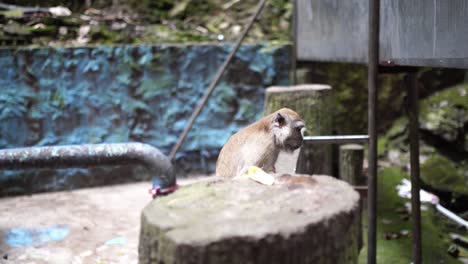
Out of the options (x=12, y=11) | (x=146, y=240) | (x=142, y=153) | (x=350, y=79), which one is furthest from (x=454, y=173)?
(x=12, y=11)

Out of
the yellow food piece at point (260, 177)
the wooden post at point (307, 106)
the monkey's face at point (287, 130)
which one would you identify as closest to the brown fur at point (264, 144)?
the monkey's face at point (287, 130)

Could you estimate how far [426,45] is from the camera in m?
2.67

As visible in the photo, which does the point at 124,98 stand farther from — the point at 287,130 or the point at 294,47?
the point at 287,130

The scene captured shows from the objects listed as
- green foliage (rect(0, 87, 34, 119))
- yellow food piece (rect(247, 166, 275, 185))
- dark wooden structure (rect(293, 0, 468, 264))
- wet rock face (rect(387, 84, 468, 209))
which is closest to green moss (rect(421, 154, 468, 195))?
wet rock face (rect(387, 84, 468, 209))

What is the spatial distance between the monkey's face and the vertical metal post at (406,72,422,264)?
811mm

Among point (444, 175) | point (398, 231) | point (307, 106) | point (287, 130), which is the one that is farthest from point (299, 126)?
point (444, 175)

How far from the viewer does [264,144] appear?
10.4 feet

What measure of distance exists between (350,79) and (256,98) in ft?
5.12

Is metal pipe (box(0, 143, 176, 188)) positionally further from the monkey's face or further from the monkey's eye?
the monkey's eye

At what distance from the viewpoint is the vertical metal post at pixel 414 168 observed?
10.7ft

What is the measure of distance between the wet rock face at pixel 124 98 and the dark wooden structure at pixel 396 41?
2.04 meters

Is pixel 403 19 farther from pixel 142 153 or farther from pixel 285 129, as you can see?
pixel 142 153

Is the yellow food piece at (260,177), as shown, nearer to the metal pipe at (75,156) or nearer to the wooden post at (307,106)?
the metal pipe at (75,156)

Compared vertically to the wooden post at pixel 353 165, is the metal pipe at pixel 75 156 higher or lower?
higher
